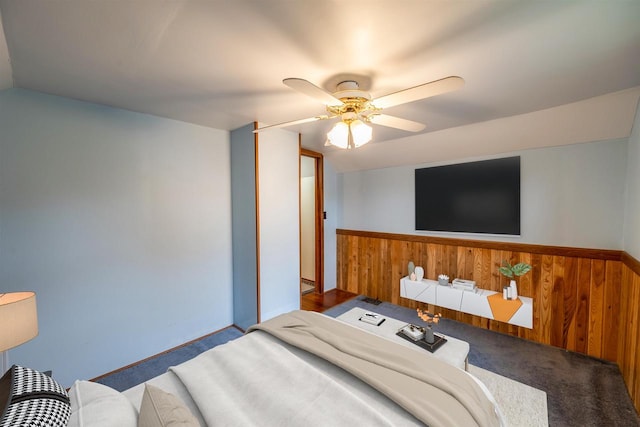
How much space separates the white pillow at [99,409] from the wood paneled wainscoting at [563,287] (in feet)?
9.78

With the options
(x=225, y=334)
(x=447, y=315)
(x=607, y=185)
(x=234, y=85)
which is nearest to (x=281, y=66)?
(x=234, y=85)

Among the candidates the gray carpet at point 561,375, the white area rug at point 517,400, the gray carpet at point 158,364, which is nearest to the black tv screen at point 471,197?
the gray carpet at point 561,375

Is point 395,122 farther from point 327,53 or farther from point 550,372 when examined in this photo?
point 550,372

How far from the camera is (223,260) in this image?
9.64 ft

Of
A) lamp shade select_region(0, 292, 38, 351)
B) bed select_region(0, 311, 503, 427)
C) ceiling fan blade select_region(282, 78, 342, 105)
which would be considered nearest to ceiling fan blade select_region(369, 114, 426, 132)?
ceiling fan blade select_region(282, 78, 342, 105)

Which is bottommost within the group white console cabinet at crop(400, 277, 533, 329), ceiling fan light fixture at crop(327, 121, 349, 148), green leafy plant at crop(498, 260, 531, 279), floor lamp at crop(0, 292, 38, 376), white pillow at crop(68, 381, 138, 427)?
white console cabinet at crop(400, 277, 533, 329)

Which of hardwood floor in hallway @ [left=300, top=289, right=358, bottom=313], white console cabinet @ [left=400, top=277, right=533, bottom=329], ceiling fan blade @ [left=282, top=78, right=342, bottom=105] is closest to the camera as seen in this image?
ceiling fan blade @ [left=282, top=78, right=342, bottom=105]

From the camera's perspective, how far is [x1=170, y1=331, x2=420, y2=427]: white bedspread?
3.34 feet

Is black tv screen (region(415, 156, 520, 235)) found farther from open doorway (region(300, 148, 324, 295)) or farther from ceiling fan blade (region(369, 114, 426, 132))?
ceiling fan blade (region(369, 114, 426, 132))

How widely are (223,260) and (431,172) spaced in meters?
2.80

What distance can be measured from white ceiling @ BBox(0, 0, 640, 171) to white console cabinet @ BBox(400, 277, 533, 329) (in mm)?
1727

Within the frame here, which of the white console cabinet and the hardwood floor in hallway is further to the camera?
the hardwood floor in hallway

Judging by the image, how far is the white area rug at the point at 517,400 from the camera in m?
1.67

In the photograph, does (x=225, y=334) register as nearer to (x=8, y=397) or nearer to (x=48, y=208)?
(x=48, y=208)
